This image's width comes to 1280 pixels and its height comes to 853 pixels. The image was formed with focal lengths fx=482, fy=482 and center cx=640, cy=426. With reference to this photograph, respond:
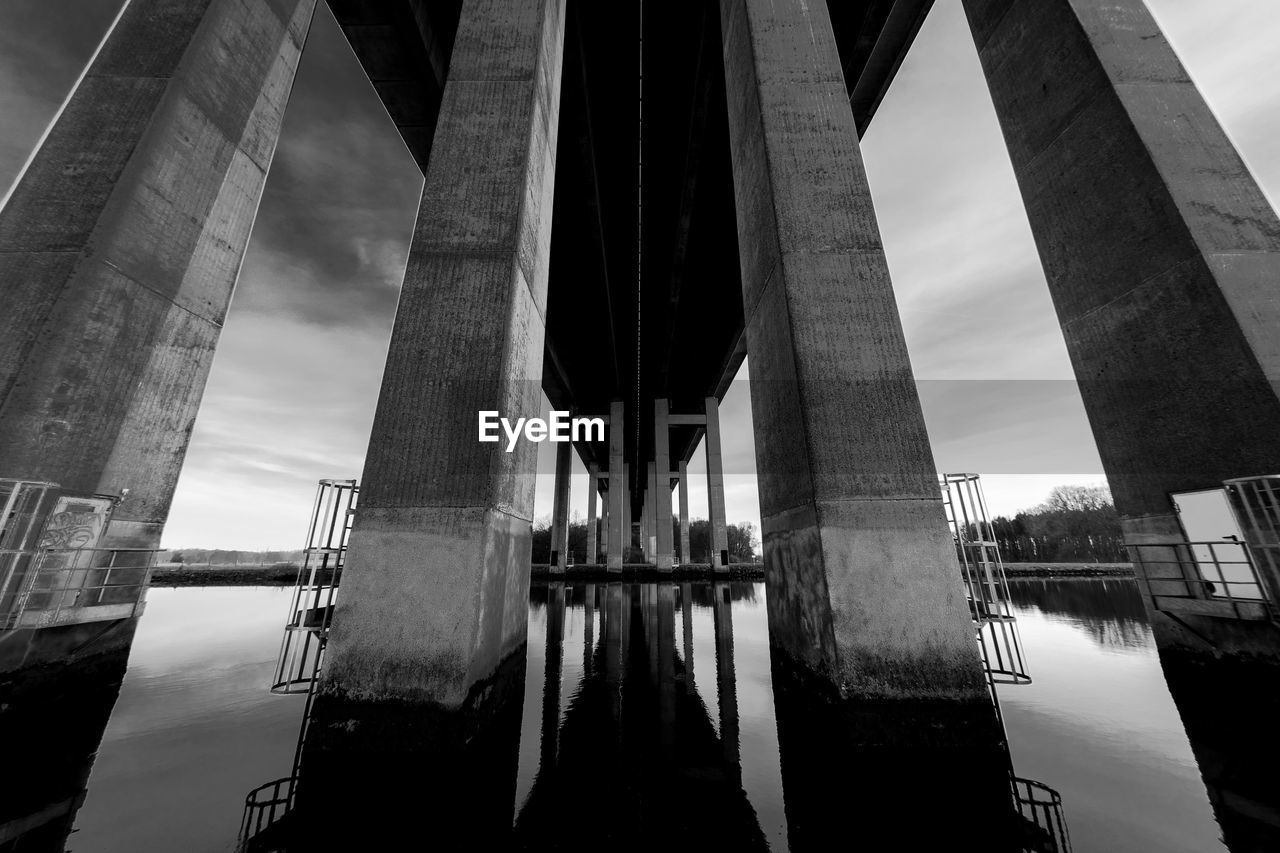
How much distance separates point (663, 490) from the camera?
29578 millimetres

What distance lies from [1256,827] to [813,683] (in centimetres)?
267

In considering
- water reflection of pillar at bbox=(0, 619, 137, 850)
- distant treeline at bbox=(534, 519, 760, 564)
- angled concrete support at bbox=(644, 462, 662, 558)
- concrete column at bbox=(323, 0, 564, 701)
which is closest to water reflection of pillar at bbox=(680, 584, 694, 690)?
concrete column at bbox=(323, 0, 564, 701)

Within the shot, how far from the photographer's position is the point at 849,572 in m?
4.39

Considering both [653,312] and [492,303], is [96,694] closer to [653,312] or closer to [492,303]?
[492,303]

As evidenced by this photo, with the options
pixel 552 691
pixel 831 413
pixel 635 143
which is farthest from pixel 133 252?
pixel 635 143

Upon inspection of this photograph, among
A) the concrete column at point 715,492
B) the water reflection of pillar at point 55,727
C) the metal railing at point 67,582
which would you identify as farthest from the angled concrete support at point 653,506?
the water reflection of pillar at point 55,727

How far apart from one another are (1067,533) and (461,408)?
74221 mm

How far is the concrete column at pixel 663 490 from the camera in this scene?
93.4 ft

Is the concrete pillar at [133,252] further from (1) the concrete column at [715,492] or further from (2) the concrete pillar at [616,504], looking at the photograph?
(1) the concrete column at [715,492]

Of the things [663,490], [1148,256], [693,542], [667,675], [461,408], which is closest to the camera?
[461,408]

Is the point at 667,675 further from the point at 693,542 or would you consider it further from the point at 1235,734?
the point at 693,542

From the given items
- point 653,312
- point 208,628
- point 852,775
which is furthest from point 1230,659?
point 653,312

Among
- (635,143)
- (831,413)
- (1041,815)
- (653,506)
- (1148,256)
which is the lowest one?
(1041,815)

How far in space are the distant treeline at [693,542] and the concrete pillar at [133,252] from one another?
3626 centimetres
